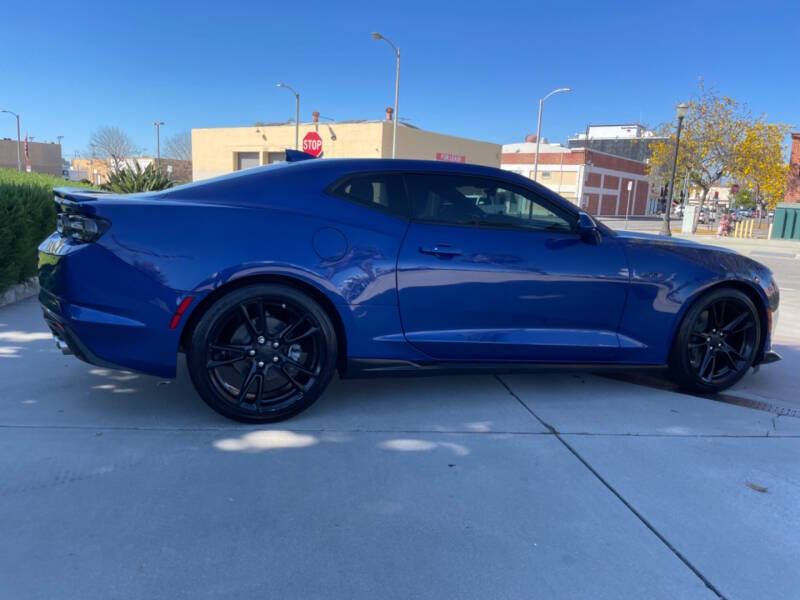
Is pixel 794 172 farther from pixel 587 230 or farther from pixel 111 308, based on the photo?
pixel 111 308

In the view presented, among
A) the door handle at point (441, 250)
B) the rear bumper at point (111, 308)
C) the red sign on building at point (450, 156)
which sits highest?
the red sign on building at point (450, 156)

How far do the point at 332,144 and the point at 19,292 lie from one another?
36879mm

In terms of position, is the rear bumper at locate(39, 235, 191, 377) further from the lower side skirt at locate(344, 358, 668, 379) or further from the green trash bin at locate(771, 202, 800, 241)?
the green trash bin at locate(771, 202, 800, 241)

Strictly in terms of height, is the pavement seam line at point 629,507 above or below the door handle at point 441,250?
below

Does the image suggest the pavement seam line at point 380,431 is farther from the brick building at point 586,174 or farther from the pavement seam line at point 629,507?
the brick building at point 586,174

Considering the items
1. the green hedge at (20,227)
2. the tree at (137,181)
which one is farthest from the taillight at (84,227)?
the tree at (137,181)

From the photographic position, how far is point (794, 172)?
32.7 meters

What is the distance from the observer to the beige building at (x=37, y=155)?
290ft

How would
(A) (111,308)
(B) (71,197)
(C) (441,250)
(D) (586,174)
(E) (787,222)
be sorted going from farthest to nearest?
(D) (586,174) < (E) (787,222) < (C) (441,250) < (B) (71,197) < (A) (111,308)

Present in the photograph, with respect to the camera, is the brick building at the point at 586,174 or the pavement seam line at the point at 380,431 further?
the brick building at the point at 586,174

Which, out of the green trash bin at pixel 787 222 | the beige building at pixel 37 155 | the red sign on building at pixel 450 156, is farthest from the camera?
the beige building at pixel 37 155

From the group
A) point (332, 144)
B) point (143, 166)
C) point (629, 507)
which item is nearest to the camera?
point (629, 507)

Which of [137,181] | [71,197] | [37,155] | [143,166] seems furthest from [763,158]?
[37,155]

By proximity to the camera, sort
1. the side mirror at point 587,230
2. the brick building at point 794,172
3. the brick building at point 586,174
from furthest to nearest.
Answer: the brick building at point 586,174 → the brick building at point 794,172 → the side mirror at point 587,230
